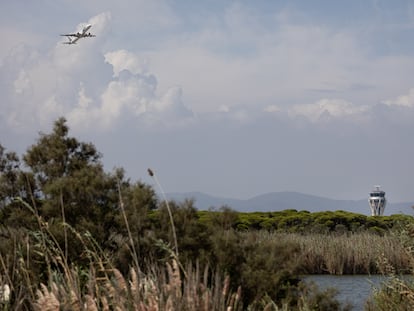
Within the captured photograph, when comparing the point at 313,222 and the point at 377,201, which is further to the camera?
the point at 377,201

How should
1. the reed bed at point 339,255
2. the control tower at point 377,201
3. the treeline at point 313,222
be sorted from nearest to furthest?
the reed bed at point 339,255, the treeline at point 313,222, the control tower at point 377,201

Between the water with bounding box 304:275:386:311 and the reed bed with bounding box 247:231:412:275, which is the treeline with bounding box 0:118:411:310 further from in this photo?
the reed bed with bounding box 247:231:412:275

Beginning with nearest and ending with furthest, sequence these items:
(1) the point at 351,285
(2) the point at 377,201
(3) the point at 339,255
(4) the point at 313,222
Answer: (1) the point at 351,285 < (3) the point at 339,255 < (4) the point at 313,222 < (2) the point at 377,201

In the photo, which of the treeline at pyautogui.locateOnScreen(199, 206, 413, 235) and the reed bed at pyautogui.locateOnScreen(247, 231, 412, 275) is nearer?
the reed bed at pyautogui.locateOnScreen(247, 231, 412, 275)

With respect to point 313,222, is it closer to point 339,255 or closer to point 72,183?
point 339,255

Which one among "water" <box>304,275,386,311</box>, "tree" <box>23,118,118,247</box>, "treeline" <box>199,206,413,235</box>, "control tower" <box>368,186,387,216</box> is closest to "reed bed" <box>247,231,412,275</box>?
"water" <box>304,275,386,311</box>

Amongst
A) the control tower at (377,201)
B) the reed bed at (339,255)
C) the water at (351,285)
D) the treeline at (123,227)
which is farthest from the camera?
the control tower at (377,201)

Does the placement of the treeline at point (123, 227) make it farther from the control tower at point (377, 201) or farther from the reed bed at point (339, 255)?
the control tower at point (377, 201)

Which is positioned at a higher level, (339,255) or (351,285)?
(339,255)

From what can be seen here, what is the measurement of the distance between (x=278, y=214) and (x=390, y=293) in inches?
1172

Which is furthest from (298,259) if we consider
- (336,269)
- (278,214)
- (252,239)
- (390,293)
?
(278,214)

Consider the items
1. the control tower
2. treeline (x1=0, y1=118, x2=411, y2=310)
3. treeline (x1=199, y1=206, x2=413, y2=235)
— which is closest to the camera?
treeline (x1=0, y1=118, x2=411, y2=310)

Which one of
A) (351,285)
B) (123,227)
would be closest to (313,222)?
(351,285)

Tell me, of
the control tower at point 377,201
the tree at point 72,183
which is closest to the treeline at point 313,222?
the tree at point 72,183
